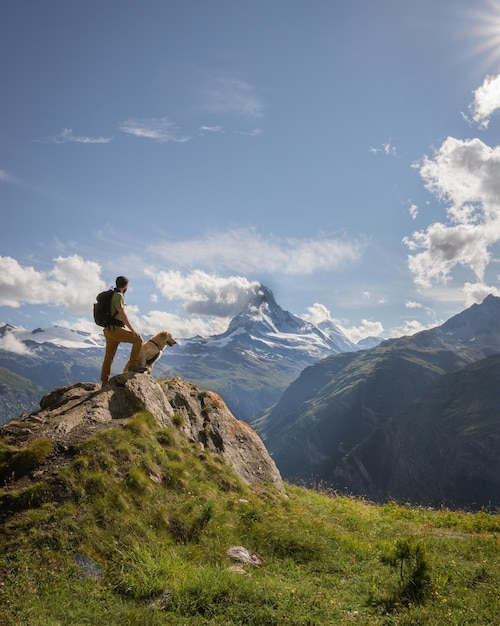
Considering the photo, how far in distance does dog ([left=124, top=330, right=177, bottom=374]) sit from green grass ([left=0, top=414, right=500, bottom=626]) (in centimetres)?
438

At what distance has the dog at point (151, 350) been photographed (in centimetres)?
1940

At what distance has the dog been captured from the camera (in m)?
19.4

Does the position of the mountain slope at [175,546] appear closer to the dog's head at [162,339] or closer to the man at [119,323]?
the man at [119,323]

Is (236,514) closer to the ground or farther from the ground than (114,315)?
closer to the ground

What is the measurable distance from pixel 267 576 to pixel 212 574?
160 centimetres

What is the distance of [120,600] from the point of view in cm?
880

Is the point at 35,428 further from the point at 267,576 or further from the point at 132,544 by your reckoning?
the point at 267,576

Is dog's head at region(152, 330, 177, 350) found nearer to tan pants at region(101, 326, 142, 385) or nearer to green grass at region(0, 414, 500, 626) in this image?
tan pants at region(101, 326, 142, 385)

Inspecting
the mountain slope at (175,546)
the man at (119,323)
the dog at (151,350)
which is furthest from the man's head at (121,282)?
the mountain slope at (175,546)

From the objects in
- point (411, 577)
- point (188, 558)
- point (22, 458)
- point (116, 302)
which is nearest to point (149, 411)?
point (116, 302)

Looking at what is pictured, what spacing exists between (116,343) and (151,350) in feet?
6.65

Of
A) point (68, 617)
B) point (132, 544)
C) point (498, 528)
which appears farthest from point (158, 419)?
point (498, 528)

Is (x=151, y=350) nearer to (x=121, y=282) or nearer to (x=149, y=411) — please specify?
(x=149, y=411)

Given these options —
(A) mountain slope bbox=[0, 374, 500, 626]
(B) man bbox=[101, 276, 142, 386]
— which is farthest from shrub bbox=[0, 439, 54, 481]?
(B) man bbox=[101, 276, 142, 386]
